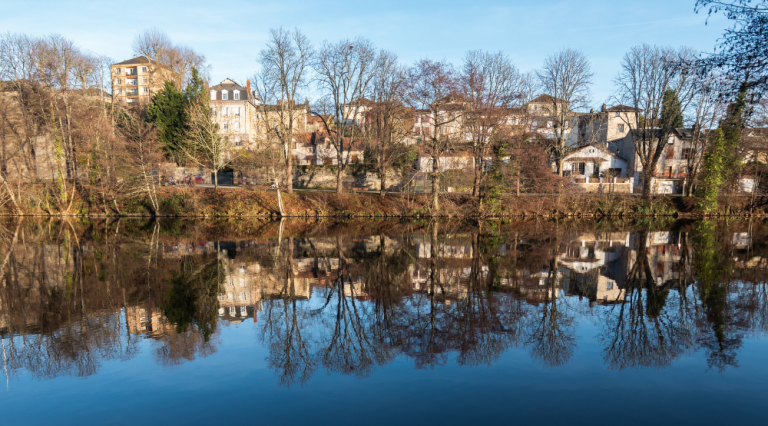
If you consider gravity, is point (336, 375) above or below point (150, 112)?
below

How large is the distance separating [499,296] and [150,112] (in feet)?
149

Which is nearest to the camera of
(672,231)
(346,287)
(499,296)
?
(499,296)

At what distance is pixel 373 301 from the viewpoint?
11938mm

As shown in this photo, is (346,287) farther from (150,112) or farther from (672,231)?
(150,112)

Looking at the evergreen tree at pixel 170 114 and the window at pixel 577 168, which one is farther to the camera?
the window at pixel 577 168

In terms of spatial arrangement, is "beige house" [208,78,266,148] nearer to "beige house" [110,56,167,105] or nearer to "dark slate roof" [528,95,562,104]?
"beige house" [110,56,167,105]

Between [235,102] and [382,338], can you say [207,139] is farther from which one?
[382,338]

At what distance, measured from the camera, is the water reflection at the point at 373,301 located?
8742mm

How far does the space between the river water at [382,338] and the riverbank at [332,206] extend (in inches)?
677

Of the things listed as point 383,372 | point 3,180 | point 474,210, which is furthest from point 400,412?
point 3,180

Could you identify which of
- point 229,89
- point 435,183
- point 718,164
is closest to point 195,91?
point 229,89

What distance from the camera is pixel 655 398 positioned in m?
6.93

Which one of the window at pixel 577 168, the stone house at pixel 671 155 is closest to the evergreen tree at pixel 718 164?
the stone house at pixel 671 155

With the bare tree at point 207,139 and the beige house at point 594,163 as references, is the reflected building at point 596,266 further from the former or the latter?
the beige house at point 594,163
